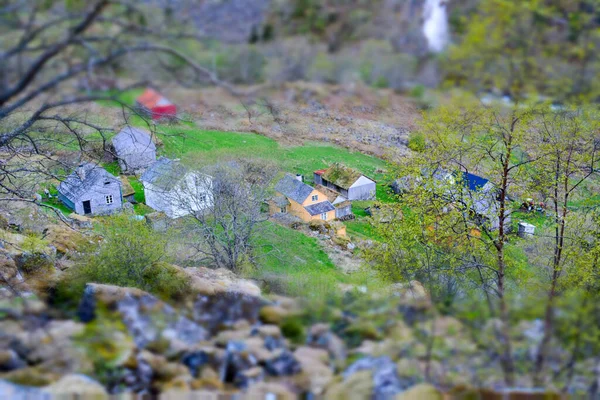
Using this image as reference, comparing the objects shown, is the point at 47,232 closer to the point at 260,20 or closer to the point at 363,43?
the point at 260,20

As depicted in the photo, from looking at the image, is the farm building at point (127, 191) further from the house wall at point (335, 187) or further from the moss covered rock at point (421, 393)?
the moss covered rock at point (421, 393)

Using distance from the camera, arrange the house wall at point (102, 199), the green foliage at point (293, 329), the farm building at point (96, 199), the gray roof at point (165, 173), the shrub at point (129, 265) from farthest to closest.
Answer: the house wall at point (102, 199) → the farm building at point (96, 199) → the gray roof at point (165, 173) → the shrub at point (129, 265) → the green foliage at point (293, 329)

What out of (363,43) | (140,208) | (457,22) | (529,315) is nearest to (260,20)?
(363,43)

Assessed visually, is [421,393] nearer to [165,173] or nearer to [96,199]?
[165,173]

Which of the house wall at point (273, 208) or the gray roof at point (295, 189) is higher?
the gray roof at point (295, 189)

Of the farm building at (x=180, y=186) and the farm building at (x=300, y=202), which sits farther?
the farm building at (x=300, y=202)

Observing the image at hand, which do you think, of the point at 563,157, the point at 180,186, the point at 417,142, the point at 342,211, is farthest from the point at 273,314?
the point at 342,211

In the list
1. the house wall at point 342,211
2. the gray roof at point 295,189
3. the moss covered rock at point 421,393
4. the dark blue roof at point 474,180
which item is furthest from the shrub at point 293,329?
the house wall at point 342,211

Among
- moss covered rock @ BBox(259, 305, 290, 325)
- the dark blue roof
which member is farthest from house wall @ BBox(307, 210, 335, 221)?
moss covered rock @ BBox(259, 305, 290, 325)
